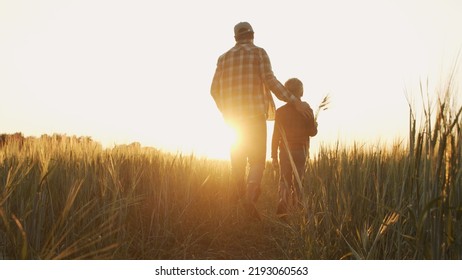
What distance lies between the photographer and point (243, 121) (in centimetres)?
357

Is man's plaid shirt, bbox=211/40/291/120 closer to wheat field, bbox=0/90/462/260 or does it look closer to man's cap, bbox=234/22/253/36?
man's cap, bbox=234/22/253/36

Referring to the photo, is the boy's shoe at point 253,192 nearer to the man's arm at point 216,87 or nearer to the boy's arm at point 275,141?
the boy's arm at point 275,141

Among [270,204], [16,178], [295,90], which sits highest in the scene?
[295,90]

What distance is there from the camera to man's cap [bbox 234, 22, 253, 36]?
3.66m

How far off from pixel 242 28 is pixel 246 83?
1.82 ft

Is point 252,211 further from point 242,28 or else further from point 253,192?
point 242,28

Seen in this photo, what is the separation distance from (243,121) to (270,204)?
5.01ft

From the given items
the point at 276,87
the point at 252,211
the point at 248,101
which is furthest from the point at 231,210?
the point at 276,87

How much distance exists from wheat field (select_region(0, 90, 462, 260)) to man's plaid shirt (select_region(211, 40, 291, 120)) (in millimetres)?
701

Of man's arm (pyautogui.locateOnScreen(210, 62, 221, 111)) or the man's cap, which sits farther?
man's arm (pyautogui.locateOnScreen(210, 62, 221, 111))

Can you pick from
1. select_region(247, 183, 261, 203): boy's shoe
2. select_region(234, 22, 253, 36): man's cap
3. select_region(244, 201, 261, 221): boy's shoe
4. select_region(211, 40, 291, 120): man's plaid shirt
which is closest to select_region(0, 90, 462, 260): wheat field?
select_region(244, 201, 261, 221): boy's shoe

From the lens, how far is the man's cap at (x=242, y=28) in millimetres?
3664
